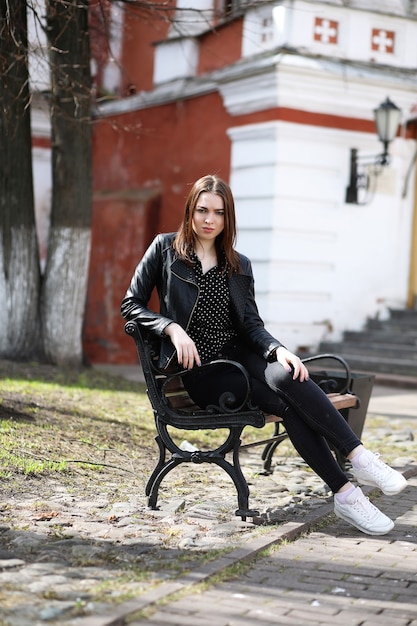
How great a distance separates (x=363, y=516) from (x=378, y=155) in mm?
9146

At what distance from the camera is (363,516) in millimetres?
4848

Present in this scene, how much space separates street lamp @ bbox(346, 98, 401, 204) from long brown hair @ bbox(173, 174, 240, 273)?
7913 millimetres

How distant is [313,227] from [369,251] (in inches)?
38.9

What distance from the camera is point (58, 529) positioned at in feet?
15.2

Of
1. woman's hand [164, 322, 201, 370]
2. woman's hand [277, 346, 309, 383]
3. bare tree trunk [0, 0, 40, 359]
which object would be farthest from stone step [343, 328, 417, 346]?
woman's hand [164, 322, 201, 370]

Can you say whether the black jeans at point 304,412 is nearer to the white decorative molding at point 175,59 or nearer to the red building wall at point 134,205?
the red building wall at point 134,205

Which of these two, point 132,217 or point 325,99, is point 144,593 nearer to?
point 325,99

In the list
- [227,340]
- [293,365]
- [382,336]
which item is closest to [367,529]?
[293,365]

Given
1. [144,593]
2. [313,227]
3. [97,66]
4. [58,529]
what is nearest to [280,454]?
[58,529]

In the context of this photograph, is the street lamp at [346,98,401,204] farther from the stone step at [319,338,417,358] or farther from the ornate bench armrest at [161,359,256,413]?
the ornate bench armrest at [161,359,256,413]

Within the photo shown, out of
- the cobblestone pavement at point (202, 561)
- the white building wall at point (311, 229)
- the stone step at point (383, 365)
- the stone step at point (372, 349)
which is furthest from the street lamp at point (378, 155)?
the cobblestone pavement at point (202, 561)

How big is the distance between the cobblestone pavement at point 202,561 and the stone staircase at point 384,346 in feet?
22.7

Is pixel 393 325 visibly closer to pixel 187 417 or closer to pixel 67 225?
pixel 67 225

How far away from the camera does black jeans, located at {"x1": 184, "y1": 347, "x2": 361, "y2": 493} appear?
16.0 feet
